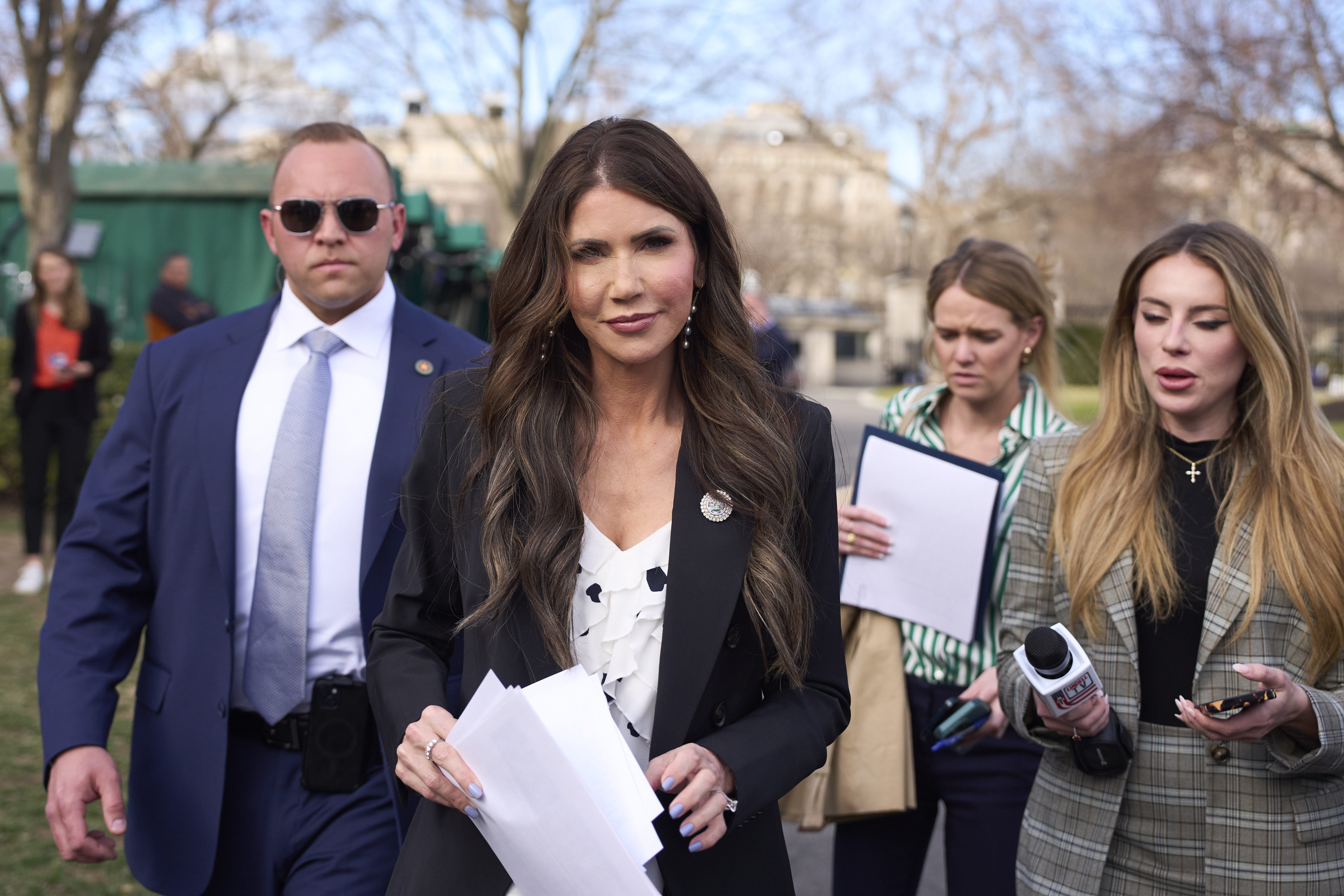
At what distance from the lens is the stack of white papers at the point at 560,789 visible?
1.66 m

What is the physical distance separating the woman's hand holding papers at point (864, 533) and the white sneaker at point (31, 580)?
7.34 meters

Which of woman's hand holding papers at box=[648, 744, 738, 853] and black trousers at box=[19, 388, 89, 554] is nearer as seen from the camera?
woman's hand holding papers at box=[648, 744, 738, 853]

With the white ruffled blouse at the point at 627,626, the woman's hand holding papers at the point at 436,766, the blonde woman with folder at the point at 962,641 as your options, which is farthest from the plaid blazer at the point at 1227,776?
the woman's hand holding papers at the point at 436,766

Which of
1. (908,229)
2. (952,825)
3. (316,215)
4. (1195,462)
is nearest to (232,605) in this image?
(316,215)

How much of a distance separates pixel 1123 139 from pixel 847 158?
12.3 m

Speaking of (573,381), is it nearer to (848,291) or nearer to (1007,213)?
(1007,213)

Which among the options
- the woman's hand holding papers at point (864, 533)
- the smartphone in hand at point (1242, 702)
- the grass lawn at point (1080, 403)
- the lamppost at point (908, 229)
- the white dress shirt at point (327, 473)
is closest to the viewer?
the smartphone in hand at point (1242, 702)

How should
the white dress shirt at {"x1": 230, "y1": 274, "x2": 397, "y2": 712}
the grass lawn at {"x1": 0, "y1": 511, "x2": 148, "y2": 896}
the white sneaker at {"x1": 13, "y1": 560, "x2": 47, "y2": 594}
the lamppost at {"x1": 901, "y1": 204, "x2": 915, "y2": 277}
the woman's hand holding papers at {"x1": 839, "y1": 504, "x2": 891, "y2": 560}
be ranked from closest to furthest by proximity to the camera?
the white dress shirt at {"x1": 230, "y1": 274, "x2": 397, "y2": 712} → the woman's hand holding papers at {"x1": 839, "y1": 504, "x2": 891, "y2": 560} → the grass lawn at {"x1": 0, "y1": 511, "x2": 148, "y2": 896} → the white sneaker at {"x1": 13, "y1": 560, "x2": 47, "y2": 594} → the lamppost at {"x1": 901, "y1": 204, "x2": 915, "y2": 277}

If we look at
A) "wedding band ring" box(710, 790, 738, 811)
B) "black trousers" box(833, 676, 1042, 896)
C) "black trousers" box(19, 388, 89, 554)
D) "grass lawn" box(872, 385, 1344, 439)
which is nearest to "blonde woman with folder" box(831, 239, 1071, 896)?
"black trousers" box(833, 676, 1042, 896)

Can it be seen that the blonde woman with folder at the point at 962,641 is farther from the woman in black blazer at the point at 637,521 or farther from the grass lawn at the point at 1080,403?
the woman in black blazer at the point at 637,521

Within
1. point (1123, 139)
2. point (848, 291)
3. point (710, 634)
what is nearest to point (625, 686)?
point (710, 634)

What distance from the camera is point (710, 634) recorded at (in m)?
1.97

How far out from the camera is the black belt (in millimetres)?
2686

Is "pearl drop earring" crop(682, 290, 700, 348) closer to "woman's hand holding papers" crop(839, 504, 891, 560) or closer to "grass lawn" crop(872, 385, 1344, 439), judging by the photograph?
"grass lawn" crop(872, 385, 1344, 439)
